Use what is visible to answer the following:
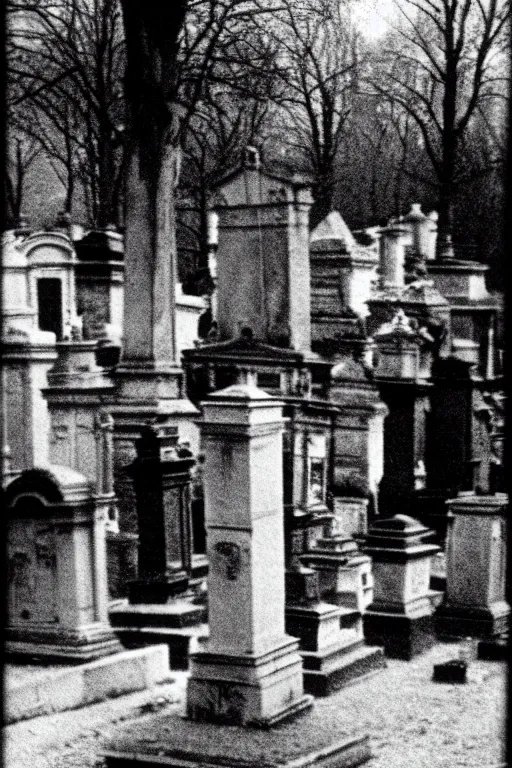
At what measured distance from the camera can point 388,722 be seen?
6777 mm

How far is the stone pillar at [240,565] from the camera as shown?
6.24 m

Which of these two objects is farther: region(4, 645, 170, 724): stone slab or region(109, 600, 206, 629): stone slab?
region(109, 600, 206, 629): stone slab

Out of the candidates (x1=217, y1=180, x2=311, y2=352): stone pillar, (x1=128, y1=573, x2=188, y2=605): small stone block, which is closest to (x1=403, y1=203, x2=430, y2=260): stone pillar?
(x1=217, y1=180, x2=311, y2=352): stone pillar

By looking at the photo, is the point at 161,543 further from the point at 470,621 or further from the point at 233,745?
Answer: the point at 233,745

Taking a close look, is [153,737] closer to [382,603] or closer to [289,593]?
[289,593]

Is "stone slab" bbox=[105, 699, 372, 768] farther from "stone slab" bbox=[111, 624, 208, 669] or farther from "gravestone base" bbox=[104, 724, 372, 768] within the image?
"stone slab" bbox=[111, 624, 208, 669]

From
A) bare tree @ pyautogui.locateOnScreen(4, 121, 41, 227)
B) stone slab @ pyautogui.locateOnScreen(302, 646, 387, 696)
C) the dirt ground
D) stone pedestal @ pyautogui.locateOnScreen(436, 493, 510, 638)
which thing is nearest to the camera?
the dirt ground

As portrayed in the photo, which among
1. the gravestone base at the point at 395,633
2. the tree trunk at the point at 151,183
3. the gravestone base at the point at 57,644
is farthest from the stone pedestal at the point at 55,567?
the tree trunk at the point at 151,183

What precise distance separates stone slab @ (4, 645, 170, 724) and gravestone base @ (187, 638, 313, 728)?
1.77 ft

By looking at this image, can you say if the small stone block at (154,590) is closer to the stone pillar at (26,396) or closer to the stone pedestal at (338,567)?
the stone pedestal at (338,567)

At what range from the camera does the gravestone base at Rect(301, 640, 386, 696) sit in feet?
A: 23.9

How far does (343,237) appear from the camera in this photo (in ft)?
54.5

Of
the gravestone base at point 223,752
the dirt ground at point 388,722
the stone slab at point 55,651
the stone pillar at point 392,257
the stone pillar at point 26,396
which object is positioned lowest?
the dirt ground at point 388,722

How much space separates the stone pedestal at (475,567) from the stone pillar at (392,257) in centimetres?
952
